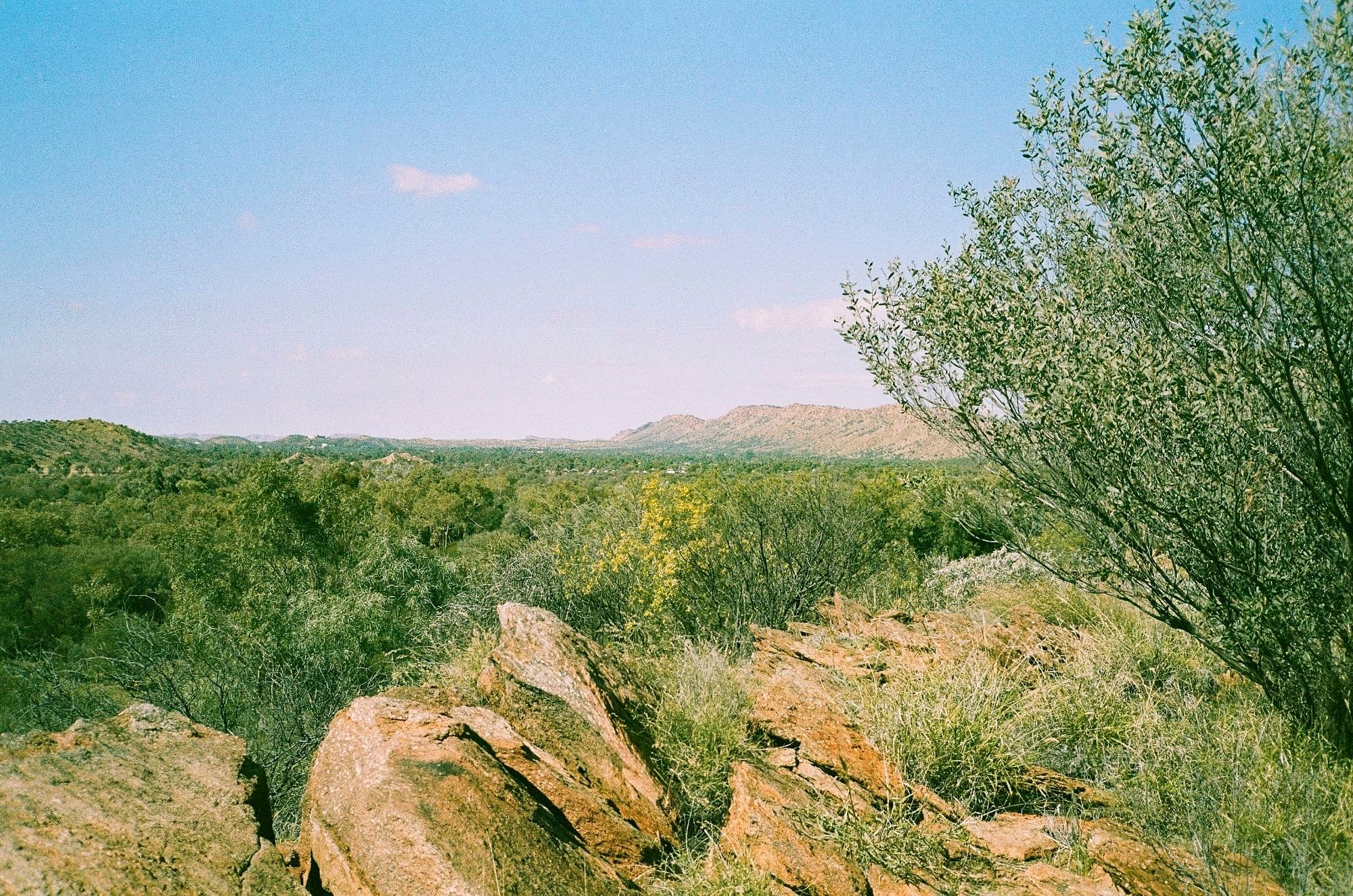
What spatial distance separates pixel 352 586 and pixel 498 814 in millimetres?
14812

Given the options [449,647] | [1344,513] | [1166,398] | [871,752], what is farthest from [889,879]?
[449,647]

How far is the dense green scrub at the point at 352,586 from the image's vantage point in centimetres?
974

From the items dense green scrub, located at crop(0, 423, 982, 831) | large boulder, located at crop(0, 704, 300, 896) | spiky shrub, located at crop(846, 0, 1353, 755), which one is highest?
spiky shrub, located at crop(846, 0, 1353, 755)

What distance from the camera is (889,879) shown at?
151 inches

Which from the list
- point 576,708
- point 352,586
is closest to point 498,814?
point 576,708

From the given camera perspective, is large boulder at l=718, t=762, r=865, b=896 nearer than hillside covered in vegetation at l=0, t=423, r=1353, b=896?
Yes

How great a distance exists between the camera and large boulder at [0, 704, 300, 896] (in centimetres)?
312

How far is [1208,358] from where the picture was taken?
5.78 metres

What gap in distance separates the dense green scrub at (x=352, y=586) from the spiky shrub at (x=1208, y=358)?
7.13 feet

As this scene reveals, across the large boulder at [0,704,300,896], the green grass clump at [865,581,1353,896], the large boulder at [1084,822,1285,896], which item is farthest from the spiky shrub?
the large boulder at [0,704,300,896]

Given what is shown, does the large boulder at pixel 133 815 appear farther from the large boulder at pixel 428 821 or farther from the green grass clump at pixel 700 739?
the green grass clump at pixel 700 739

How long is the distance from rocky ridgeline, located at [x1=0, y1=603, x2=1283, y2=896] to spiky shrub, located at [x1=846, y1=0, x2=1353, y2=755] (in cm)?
241

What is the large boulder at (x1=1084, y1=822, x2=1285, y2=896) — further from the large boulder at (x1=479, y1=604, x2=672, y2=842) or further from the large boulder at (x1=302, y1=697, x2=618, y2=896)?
the large boulder at (x1=302, y1=697, x2=618, y2=896)

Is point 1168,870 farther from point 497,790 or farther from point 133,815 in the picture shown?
point 133,815
